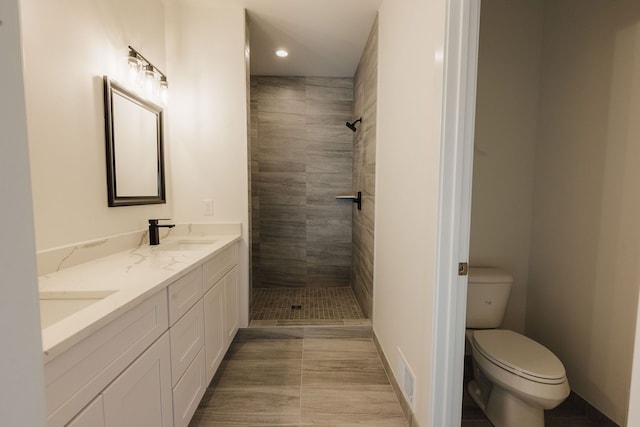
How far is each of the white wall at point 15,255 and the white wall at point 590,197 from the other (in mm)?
2118

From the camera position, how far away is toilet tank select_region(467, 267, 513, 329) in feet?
5.60

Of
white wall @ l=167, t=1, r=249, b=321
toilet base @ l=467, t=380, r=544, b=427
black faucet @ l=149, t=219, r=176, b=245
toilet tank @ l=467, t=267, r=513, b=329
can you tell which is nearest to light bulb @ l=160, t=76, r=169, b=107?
white wall @ l=167, t=1, r=249, b=321

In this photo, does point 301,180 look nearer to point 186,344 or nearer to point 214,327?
point 214,327

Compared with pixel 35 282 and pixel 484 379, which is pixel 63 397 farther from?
pixel 484 379

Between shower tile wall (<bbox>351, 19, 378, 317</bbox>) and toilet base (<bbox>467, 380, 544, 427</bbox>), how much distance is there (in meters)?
0.98

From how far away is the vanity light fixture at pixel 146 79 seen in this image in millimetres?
1666

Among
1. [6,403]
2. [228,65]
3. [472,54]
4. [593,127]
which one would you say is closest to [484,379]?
[593,127]

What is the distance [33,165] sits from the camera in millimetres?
1078

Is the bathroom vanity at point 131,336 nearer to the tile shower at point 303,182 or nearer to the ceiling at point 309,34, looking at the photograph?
the tile shower at point 303,182

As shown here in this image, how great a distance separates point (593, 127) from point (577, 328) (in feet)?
3.73

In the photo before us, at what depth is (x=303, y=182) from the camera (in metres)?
3.25

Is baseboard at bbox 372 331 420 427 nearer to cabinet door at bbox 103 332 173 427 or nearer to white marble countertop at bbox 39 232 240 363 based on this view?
cabinet door at bbox 103 332 173 427

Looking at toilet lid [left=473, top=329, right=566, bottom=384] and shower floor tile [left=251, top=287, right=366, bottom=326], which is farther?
shower floor tile [left=251, top=287, right=366, bottom=326]

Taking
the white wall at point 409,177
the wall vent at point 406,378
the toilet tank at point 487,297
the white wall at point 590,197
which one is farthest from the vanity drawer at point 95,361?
the white wall at point 590,197
